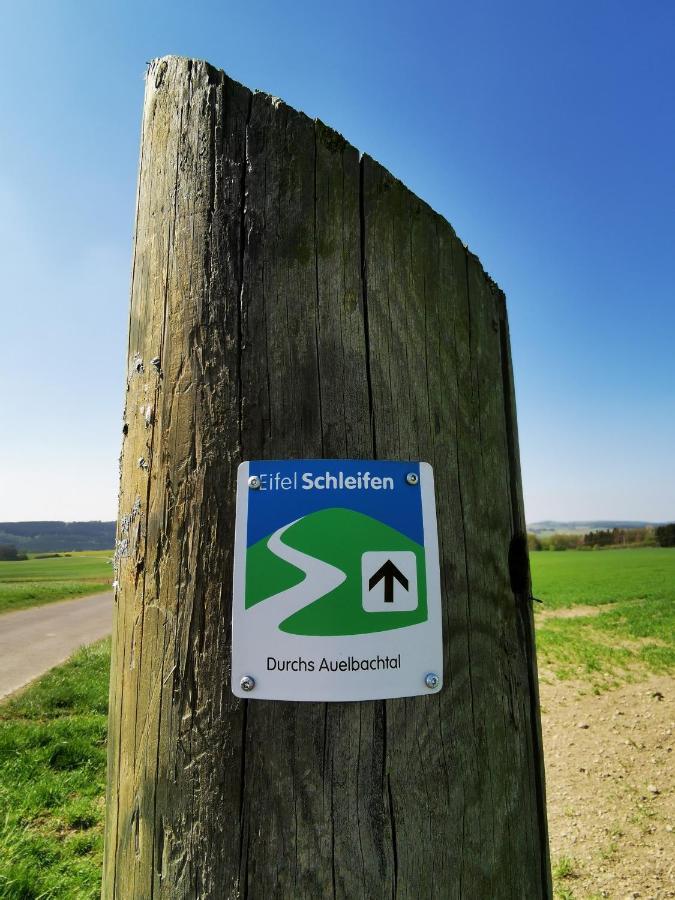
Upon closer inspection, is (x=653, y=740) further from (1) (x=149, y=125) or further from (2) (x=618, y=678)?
(1) (x=149, y=125)

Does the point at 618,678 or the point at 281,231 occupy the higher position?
the point at 281,231

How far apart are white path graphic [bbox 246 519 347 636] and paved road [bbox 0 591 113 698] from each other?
10.3 meters

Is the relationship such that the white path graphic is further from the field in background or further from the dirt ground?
the dirt ground

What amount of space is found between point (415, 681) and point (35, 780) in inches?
246

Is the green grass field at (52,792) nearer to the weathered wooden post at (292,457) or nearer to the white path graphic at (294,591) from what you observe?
the weathered wooden post at (292,457)

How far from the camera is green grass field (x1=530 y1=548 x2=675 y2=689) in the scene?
1178 cm

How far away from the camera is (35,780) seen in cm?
556

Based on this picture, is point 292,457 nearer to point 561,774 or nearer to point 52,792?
point 52,792

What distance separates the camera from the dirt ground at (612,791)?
13.8ft

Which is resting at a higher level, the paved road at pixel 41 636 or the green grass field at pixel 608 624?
the paved road at pixel 41 636

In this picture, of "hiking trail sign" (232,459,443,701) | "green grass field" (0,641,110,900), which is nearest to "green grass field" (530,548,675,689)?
"green grass field" (0,641,110,900)

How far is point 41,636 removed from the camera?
1645 cm

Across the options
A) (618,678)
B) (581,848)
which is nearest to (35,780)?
(581,848)

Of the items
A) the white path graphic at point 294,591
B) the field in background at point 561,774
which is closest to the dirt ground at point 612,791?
the field in background at point 561,774
